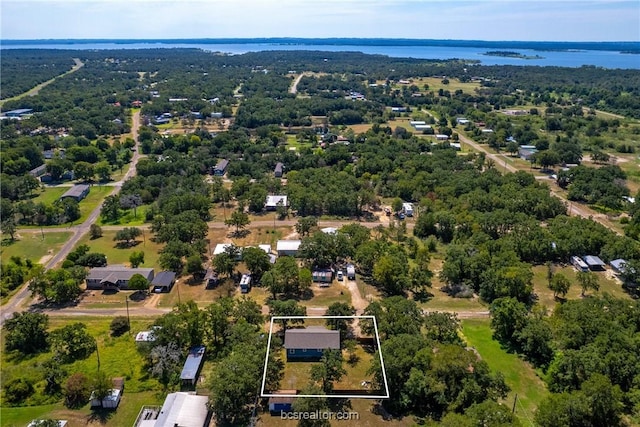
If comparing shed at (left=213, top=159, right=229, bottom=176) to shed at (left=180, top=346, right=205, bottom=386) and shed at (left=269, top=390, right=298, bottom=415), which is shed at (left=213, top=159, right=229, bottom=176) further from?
shed at (left=269, top=390, right=298, bottom=415)

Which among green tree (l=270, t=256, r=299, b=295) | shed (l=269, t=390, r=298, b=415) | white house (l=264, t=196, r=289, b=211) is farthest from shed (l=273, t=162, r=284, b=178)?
shed (l=269, t=390, r=298, b=415)

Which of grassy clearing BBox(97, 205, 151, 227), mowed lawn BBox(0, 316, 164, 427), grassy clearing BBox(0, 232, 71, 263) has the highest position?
grassy clearing BBox(97, 205, 151, 227)

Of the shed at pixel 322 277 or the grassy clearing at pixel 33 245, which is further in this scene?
the grassy clearing at pixel 33 245

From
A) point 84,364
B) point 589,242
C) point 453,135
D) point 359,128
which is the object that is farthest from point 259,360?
point 359,128

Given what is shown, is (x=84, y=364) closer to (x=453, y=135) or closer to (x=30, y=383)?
(x=30, y=383)

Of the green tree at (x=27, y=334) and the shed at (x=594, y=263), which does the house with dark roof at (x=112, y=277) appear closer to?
the green tree at (x=27, y=334)

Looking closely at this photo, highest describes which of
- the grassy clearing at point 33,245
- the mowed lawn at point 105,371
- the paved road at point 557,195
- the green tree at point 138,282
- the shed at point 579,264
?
the paved road at point 557,195

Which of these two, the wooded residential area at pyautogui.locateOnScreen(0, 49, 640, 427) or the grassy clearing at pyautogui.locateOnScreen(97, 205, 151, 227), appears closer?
the wooded residential area at pyautogui.locateOnScreen(0, 49, 640, 427)

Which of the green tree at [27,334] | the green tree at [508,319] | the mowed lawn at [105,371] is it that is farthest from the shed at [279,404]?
the green tree at [27,334]
